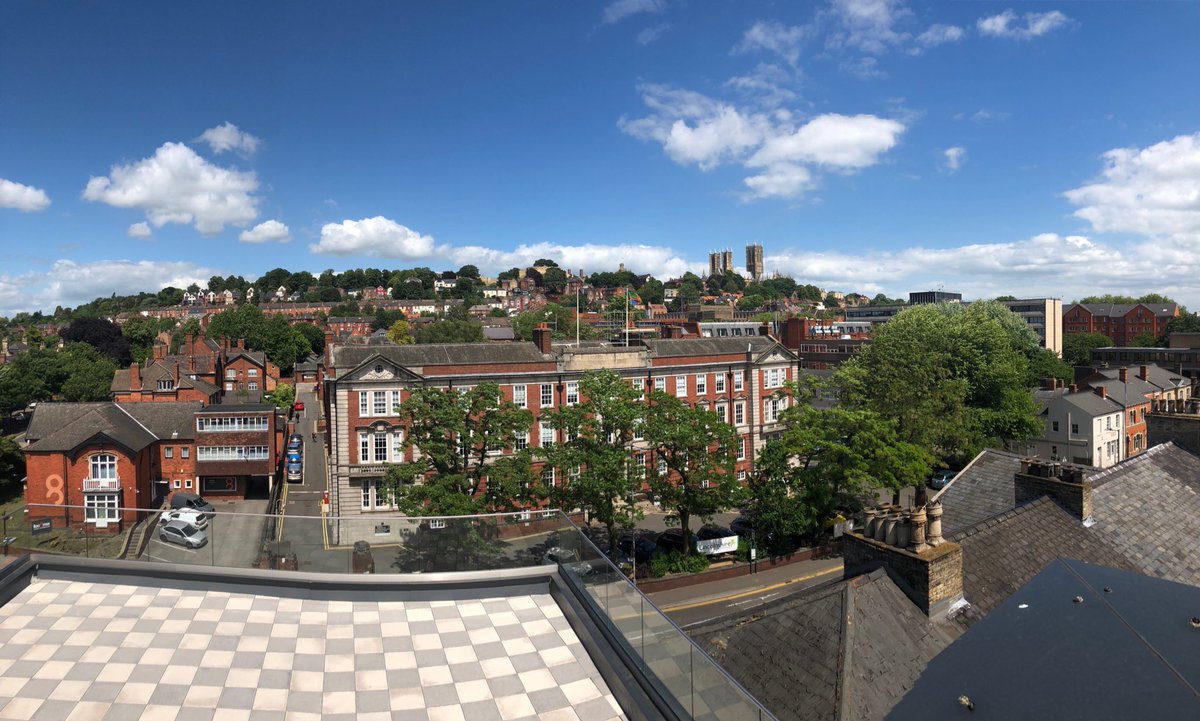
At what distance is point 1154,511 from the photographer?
58.9 feet

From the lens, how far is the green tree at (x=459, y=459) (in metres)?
26.7

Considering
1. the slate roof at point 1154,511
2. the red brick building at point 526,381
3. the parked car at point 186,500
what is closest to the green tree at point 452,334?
the parked car at point 186,500

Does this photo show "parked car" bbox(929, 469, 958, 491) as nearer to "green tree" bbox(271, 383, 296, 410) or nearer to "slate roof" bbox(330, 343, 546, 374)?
"slate roof" bbox(330, 343, 546, 374)

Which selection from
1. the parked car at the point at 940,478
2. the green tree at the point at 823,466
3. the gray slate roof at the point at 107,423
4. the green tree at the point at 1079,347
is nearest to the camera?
the green tree at the point at 823,466

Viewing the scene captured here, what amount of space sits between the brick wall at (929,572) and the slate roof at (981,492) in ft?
19.4

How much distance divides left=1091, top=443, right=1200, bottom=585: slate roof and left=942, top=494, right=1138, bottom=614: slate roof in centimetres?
71

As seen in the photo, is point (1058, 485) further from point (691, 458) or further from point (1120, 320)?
point (1120, 320)

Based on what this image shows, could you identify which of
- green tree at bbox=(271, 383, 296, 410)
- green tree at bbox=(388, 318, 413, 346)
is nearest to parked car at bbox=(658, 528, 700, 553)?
green tree at bbox=(271, 383, 296, 410)

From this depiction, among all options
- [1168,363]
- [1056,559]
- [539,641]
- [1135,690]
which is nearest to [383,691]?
[539,641]

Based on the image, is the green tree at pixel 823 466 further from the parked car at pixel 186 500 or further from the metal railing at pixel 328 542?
the parked car at pixel 186 500

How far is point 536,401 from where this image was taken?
1558 inches

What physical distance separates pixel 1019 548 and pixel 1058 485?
3.48 m

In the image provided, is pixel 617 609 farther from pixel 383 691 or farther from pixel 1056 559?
pixel 1056 559

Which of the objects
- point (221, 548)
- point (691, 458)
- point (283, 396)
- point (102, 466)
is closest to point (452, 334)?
point (283, 396)
